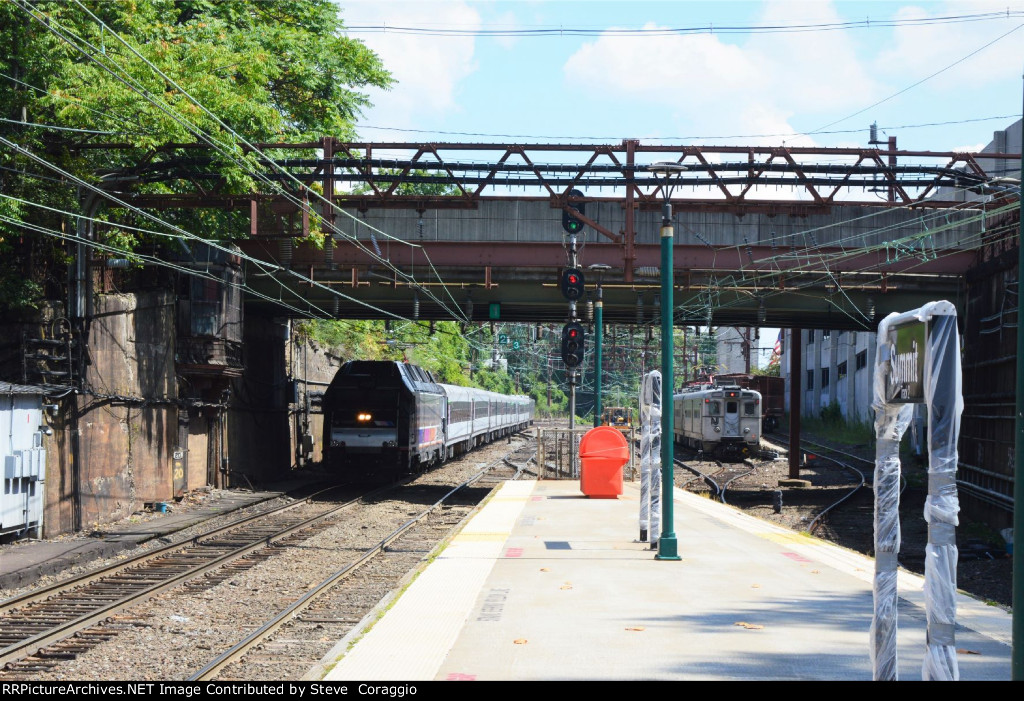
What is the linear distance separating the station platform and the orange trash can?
594 cm

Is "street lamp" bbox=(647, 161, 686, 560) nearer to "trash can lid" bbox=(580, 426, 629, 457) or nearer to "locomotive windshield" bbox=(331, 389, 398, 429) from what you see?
"trash can lid" bbox=(580, 426, 629, 457)

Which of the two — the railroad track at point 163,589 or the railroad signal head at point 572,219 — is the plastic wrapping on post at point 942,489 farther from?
the railroad signal head at point 572,219

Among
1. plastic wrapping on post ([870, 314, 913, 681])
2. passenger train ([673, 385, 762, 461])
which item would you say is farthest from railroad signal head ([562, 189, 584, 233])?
passenger train ([673, 385, 762, 461])

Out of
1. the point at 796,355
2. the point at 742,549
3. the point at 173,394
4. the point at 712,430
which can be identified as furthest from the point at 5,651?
the point at 712,430

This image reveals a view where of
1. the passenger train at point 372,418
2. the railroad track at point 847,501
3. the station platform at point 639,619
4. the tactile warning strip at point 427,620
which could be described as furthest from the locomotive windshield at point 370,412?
the station platform at point 639,619

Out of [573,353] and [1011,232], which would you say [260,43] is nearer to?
[573,353]

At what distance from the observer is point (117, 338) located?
2144 cm

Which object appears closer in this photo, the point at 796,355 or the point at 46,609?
the point at 46,609

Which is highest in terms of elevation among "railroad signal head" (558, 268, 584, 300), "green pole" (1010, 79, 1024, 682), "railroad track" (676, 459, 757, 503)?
"railroad signal head" (558, 268, 584, 300)

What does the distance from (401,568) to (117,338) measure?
941 centimetres

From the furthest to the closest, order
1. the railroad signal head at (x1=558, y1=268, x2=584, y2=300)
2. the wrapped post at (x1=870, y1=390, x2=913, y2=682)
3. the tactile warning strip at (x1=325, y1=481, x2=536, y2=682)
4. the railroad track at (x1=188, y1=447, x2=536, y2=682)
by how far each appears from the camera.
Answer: the railroad signal head at (x1=558, y1=268, x2=584, y2=300) < the railroad track at (x1=188, y1=447, x2=536, y2=682) < the tactile warning strip at (x1=325, y1=481, x2=536, y2=682) < the wrapped post at (x1=870, y1=390, x2=913, y2=682)

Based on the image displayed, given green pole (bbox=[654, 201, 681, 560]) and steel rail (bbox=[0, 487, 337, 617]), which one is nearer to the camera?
steel rail (bbox=[0, 487, 337, 617])

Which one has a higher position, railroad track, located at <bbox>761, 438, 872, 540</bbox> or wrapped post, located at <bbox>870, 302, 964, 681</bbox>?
wrapped post, located at <bbox>870, 302, 964, 681</bbox>

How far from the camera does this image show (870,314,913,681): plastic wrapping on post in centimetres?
615
